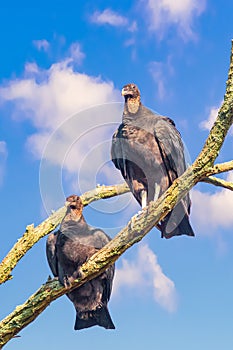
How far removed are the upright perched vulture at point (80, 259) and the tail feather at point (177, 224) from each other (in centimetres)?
85

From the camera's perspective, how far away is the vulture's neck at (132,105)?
7477mm

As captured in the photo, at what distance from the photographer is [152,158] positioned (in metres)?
6.99

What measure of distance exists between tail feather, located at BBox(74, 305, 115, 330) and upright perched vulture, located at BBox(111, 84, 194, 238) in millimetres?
1217

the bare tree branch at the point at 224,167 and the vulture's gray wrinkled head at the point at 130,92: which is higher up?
the vulture's gray wrinkled head at the point at 130,92

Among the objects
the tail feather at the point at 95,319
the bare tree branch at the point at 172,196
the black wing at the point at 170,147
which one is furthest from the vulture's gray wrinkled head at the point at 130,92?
the tail feather at the point at 95,319

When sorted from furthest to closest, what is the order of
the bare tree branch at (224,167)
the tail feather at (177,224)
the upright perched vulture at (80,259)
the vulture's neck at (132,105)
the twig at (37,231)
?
the vulture's neck at (132,105) → the twig at (37,231) → the tail feather at (177,224) → the bare tree branch at (224,167) → the upright perched vulture at (80,259)

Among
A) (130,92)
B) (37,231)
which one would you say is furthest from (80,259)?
(130,92)

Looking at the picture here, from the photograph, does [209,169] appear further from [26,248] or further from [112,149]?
[26,248]

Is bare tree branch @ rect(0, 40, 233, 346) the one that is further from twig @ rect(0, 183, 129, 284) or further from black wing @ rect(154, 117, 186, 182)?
twig @ rect(0, 183, 129, 284)

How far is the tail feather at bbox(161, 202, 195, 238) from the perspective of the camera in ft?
22.5

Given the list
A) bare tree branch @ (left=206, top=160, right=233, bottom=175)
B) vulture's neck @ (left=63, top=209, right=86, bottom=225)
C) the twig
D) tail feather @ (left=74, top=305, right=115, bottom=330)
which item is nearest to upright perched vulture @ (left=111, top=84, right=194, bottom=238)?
bare tree branch @ (left=206, top=160, right=233, bottom=175)

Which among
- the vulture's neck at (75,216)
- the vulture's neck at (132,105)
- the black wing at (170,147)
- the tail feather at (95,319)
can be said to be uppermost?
the vulture's neck at (132,105)

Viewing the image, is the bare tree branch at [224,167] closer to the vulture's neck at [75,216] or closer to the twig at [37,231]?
the vulture's neck at [75,216]

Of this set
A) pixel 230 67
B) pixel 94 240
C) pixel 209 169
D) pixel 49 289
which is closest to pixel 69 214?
pixel 94 240
